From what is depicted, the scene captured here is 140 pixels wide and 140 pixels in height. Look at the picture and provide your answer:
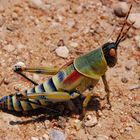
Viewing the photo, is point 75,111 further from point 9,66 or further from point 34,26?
point 34,26

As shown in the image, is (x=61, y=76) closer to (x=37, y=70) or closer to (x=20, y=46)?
(x=37, y=70)

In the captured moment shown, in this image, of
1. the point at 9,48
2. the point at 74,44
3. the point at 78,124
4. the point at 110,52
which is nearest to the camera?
the point at 110,52

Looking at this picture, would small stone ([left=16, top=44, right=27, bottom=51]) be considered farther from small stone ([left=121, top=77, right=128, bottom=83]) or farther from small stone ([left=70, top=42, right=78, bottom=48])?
small stone ([left=121, top=77, right=128, bottom=83])

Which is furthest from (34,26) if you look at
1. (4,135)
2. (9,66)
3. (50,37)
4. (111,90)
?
(4,135)

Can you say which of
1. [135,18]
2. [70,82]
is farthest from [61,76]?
[135,18]

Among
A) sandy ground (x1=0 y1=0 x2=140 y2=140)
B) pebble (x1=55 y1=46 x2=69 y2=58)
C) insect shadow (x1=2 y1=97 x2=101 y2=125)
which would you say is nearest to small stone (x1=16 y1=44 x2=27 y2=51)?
sandy ground (x1=0 y1=0 x2=140 y2=140)

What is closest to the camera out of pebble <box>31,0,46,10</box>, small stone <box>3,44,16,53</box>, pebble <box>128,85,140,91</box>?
pebble <box>128,85,140,91</box>
